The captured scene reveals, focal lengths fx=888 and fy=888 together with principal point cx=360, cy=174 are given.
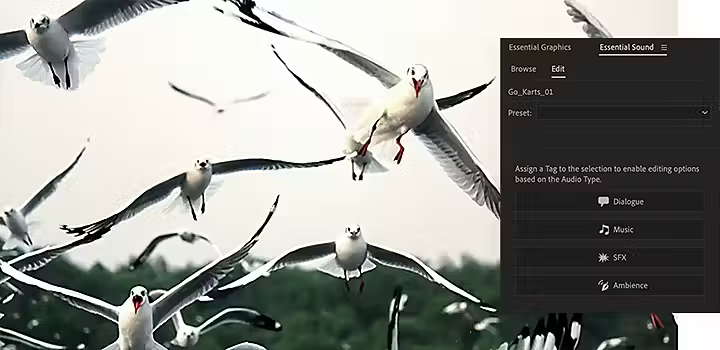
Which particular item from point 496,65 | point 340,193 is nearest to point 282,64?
point 340,193

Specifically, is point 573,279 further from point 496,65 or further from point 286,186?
point 286,186

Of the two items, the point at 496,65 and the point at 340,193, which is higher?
the point at 496,65

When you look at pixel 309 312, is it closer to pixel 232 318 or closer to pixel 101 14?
pixel 232 318

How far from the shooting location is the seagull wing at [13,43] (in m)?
1.41

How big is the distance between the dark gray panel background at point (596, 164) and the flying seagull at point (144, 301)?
45 cm

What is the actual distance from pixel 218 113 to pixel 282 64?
0.42 feet

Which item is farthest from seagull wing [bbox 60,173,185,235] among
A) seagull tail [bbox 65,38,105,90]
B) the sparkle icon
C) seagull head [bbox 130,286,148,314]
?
the sparkle icon

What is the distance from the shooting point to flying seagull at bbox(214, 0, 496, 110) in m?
1.42

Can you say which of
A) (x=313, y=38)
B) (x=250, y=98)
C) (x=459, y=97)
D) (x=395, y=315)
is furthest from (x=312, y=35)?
(x=395, y=315)

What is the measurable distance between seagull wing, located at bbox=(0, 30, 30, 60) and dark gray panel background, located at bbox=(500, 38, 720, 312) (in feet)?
2.51

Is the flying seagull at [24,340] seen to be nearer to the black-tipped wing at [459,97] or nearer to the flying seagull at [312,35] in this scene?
the flying seagull at [312,35]

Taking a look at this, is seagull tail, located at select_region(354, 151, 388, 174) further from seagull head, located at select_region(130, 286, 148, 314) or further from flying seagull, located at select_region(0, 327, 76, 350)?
flying seagull, located at select_region(0, 327, 76, 350)

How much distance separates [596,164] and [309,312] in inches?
20.5

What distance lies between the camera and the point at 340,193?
1427mm
